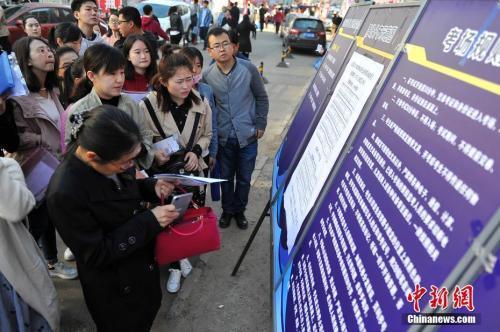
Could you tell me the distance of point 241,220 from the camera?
3588mm

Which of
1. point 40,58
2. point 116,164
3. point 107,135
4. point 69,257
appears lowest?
point 69,257

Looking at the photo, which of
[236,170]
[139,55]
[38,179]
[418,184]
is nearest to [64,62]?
[139,55]

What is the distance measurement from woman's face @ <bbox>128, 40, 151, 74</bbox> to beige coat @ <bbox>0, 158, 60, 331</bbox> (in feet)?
4.80

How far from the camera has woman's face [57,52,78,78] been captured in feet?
9.71

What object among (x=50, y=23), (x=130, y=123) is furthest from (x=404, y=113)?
(x=50, y=23)

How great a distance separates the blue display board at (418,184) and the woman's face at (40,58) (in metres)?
2.33

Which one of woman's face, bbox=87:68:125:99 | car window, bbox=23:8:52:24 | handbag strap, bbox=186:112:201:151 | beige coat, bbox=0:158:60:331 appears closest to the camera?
beige coat, bbox=0:158:60:331

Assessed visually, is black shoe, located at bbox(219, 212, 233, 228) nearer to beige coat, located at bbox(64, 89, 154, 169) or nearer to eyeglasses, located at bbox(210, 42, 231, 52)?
beige coat, located at bbox(64, 89, 154, 169)

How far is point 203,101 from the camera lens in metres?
2.68

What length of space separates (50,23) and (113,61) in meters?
9.76

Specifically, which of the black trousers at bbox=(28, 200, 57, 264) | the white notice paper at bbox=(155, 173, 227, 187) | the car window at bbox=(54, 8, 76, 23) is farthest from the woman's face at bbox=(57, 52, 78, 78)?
the car window at bbox=(54, 8, 76, 23)

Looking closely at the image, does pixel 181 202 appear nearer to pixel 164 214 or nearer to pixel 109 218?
pixel 164 214

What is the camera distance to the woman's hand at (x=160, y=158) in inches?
96.1

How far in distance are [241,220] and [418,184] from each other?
2793 mm
